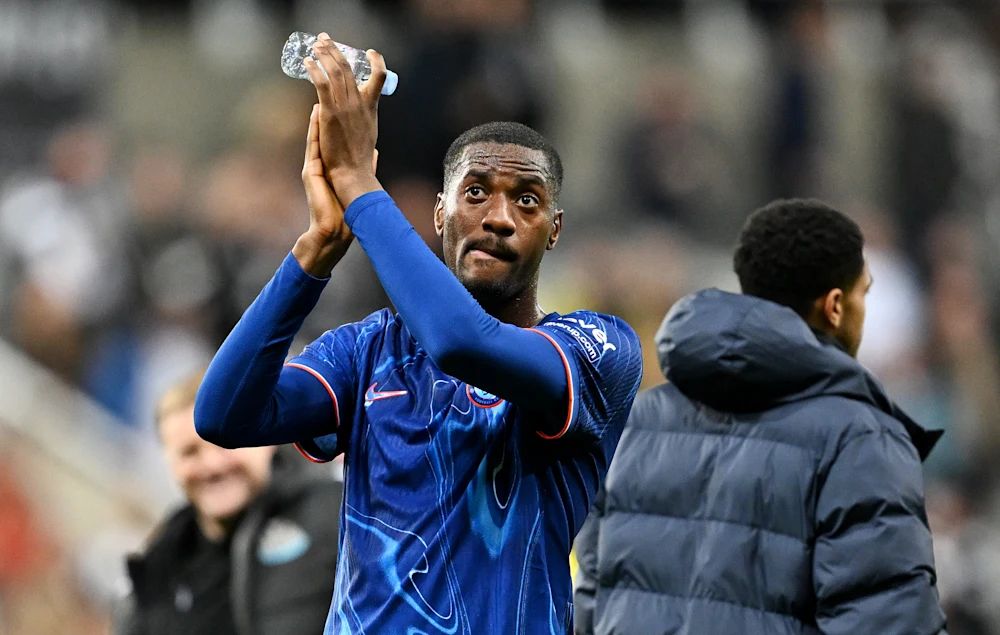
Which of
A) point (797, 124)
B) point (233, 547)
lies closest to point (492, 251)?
point (233, 547)

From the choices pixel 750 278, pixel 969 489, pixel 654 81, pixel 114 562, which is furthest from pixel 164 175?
pixel 750 278

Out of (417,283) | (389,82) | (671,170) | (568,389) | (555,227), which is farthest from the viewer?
(671,170)

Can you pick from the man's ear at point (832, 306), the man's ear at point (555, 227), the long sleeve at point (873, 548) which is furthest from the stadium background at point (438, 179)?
the man's ear at point (555, 227)

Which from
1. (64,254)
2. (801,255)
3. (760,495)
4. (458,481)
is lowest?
(760,495)

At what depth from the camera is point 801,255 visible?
3.70 meters

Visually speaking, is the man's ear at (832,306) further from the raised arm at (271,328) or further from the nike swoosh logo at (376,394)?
the raised arm at (271,328)

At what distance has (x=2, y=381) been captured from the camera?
27.8 feet

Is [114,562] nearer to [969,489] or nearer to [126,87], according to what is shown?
[126,87]

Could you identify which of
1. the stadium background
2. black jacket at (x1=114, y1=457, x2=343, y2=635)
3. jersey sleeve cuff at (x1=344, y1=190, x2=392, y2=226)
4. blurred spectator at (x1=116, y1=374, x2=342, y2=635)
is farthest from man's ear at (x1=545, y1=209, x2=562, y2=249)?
the stadium background

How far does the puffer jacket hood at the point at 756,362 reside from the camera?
352 centimetres

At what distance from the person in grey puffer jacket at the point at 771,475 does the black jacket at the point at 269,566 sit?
795mm

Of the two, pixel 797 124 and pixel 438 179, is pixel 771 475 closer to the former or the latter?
pixel 438 179

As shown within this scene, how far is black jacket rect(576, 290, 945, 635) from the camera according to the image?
3312mm

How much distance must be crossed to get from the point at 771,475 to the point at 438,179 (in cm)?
452
